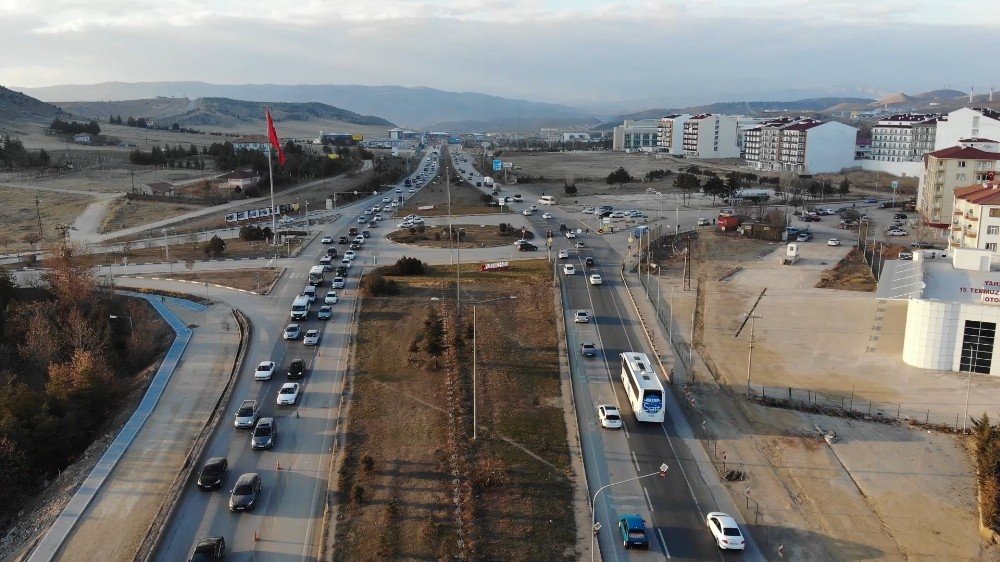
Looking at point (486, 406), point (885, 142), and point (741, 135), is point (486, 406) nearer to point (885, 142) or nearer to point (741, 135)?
point (885, 142)

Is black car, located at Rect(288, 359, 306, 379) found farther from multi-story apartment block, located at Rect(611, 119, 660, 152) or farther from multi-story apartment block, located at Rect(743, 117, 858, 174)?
multi-story apartment block, located at Rect(611, 119, 660, 152)

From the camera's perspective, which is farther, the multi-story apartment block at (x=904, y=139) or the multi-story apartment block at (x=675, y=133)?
the multi-story apartment block at (x=675, y=133)

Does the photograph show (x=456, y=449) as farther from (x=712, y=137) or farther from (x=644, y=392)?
(x=712, y=137)

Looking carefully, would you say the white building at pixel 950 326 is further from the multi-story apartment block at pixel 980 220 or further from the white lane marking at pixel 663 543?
the multi-story apartment block at pixel 980 220

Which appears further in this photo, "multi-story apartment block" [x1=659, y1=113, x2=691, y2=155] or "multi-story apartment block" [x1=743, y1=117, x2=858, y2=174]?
"multi-story apartment block" [x1=659, y1=113, x2=691, y2=155]

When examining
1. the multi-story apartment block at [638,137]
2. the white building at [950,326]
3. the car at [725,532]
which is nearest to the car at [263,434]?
the car at [725,532]

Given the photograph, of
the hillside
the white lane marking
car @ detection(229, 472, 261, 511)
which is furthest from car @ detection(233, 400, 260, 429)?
the hillside
